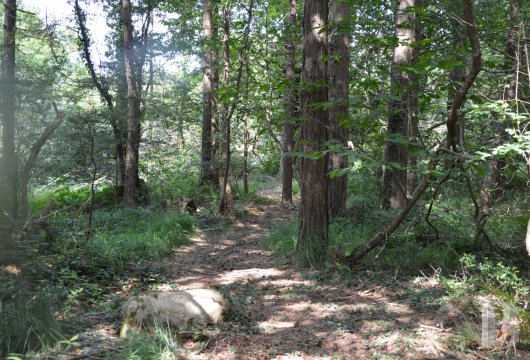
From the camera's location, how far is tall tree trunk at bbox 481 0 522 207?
440 centimetres

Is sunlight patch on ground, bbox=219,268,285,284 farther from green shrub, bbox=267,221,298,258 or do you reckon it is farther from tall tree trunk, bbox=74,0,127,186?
tall tree trunk, bbox=74,0,127,186

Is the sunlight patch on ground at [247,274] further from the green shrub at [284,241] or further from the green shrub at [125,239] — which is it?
the green shrub at [125,239]

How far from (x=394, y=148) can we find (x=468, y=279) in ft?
14.2

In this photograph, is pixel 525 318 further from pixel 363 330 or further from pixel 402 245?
pixel 402 245

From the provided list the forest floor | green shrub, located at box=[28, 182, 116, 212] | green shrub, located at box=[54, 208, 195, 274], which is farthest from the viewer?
green shrub, located at box=[28, 182, 116, 212]

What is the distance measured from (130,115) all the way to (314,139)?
6946mm

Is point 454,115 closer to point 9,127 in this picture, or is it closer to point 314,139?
point 314,139

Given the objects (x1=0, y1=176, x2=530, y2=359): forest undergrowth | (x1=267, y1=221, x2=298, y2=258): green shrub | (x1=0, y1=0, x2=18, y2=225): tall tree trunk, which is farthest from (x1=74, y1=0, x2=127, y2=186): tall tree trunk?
(x1=267, y1=221, x2=298, y2=258): green shrub

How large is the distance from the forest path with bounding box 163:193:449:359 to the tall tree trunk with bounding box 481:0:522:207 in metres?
1.85

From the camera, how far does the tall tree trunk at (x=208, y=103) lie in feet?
42.5

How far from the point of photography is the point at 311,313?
198 inches

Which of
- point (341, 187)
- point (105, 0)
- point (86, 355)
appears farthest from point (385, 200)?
point (105, 0)

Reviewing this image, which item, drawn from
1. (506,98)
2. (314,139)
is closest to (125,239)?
(314,139)

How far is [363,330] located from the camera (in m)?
4.40
